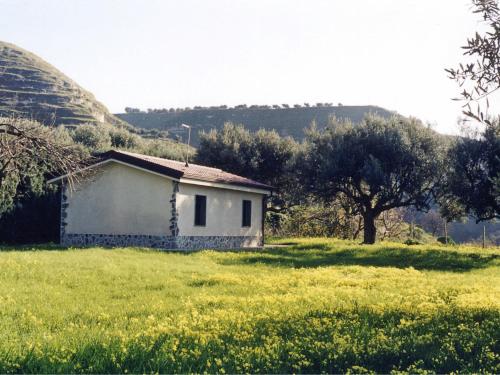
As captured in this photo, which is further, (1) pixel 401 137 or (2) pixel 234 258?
(1) pixel 401 137

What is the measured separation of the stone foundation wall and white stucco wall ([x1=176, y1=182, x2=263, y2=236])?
0.96 ft

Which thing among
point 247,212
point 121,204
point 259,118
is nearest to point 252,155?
point 247,212

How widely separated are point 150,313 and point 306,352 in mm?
3569

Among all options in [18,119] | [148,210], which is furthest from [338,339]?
[148,210]

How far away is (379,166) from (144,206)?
40.8 feet

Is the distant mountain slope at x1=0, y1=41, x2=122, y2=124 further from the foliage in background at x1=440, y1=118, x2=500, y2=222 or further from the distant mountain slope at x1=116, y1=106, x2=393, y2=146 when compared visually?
the foliage in background at x1=440, y1=118, x2=500, y2=222

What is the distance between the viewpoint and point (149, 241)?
26219mm

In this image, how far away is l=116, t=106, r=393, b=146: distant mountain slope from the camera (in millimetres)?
86375

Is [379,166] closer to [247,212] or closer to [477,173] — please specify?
[477,173]

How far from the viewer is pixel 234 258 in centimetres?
2242

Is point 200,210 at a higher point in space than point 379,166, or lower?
lower

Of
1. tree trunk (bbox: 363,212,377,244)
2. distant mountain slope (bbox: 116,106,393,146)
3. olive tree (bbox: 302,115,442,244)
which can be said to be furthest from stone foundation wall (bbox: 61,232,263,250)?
distant mountain slope (bbox: 116,106,393,146)

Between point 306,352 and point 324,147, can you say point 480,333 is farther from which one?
point 324,147

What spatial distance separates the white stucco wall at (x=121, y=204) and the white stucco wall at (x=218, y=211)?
0.87 m
